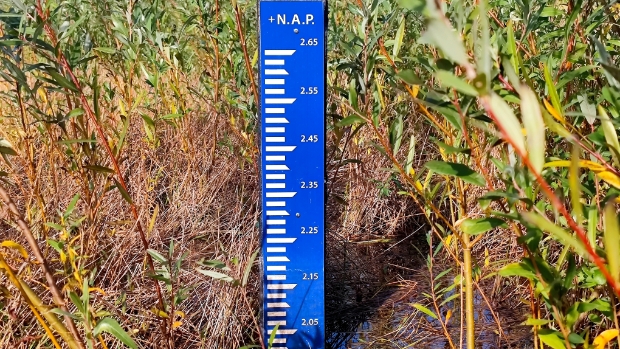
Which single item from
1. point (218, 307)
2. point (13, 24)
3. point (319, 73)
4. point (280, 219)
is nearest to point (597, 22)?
point (319, 73)

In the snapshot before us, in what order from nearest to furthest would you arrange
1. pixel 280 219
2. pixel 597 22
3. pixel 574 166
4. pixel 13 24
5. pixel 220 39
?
pixel 574 166 < pixel 597 22 < pixel 13 24 < pixel 280 219 < pixel 220 39

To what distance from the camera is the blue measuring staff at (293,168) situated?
2453 millimetres

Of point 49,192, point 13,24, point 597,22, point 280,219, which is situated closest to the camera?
point 597,22

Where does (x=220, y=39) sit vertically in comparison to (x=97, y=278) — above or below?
above

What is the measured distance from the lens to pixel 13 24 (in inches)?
91.4

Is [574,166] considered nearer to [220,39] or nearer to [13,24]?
[13,24]

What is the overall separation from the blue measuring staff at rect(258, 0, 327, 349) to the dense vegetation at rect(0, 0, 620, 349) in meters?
0.11

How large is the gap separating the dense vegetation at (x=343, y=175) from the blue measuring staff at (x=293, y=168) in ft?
0.37

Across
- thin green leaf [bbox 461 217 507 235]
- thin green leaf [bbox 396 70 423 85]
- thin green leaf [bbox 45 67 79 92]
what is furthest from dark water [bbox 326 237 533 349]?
thin green leaf [bbox 396 70 423 85]

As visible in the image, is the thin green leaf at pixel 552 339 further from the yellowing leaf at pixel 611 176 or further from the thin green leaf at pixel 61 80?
the thin green leaf at pixel 61 80

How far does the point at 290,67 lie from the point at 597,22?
943 mm

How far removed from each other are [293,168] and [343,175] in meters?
1.59

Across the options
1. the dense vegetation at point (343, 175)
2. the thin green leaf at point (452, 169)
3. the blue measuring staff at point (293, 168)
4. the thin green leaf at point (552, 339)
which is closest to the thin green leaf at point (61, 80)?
the dense vegetation at point (343, 175)

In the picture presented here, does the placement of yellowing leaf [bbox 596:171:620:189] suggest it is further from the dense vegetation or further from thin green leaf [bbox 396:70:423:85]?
thin green leaf [bbox 396:70:423:85]
